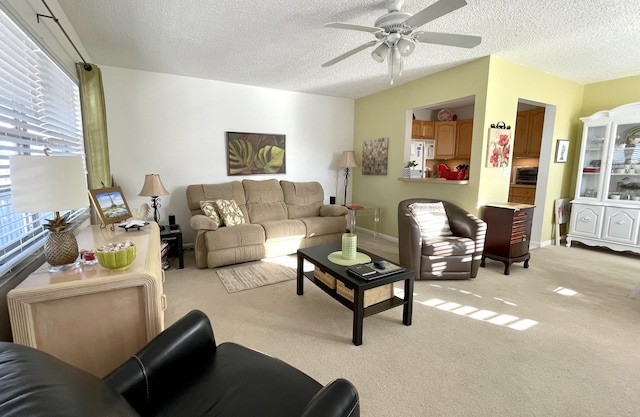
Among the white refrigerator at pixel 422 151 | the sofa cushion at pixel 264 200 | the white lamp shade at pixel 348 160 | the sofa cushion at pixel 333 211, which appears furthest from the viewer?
the white refrigerator at pixel 422 151

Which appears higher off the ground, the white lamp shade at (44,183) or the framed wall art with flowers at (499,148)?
the framed wall art with flowers at (499,148)

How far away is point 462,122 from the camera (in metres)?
5.55

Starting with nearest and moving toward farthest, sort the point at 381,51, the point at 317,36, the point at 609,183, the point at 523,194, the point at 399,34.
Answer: the point at 399,34, the point at 381,51, the point at 317,36, the point at 609,183, the point at 523,194

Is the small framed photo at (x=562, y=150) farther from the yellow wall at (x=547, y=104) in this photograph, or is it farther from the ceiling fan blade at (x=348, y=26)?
the ceiling fan blade at (x=348, y=26)

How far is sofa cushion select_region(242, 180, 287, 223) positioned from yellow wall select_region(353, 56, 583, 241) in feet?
5.70

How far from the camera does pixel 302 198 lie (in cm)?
461

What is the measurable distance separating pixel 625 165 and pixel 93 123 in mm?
6532

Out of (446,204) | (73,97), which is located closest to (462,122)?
(446,204)

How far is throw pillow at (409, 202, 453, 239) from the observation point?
129 inches

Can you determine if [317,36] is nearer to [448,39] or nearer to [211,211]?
[448,39]

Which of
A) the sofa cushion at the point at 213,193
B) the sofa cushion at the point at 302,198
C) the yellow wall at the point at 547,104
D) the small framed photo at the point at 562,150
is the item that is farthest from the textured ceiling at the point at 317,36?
the sofa cushion at the point at 302,198

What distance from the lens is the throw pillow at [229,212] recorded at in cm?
371

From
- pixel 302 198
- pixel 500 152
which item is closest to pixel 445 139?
pixel 500 152

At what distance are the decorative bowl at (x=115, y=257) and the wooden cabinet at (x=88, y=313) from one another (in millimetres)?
31
